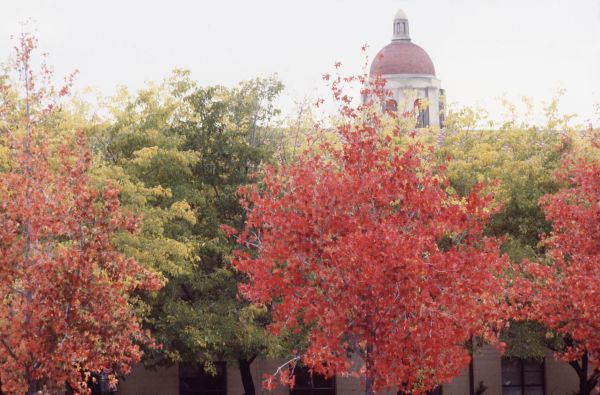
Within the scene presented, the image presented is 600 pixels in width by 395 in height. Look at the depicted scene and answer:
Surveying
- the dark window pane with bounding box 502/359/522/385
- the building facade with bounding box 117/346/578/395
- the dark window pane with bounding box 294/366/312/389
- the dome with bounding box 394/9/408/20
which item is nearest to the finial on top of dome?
the dome with bounding box 394/9/408/20

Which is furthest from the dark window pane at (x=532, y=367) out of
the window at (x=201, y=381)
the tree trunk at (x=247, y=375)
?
the tree trunk at (x=247, y=375)

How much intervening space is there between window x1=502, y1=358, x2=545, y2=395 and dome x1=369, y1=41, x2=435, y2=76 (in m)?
84.5

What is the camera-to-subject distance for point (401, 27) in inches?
5463

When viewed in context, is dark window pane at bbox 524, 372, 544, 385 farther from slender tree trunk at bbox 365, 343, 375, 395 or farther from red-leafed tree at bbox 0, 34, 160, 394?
red-leafed tree at bbox 0, 34, 160, 394

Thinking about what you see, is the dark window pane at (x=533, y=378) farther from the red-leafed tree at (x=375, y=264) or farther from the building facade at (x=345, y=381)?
the red-leafed tree at (x=375, y=264)

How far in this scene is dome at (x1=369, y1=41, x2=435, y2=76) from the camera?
128625 millimetres

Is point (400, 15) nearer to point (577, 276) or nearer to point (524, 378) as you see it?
point (524, 378)

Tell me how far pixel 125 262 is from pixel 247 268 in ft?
10.4

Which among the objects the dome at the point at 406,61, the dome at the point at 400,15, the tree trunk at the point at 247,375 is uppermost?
the dome at the point at 400,15

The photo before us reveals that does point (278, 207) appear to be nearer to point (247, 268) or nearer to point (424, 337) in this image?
point (247, 268)

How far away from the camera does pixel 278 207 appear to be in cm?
2150

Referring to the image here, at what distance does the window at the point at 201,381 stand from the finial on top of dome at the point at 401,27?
98767 mm

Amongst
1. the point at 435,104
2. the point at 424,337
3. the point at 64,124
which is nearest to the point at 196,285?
the point at 64,124

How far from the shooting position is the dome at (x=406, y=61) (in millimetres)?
128625
